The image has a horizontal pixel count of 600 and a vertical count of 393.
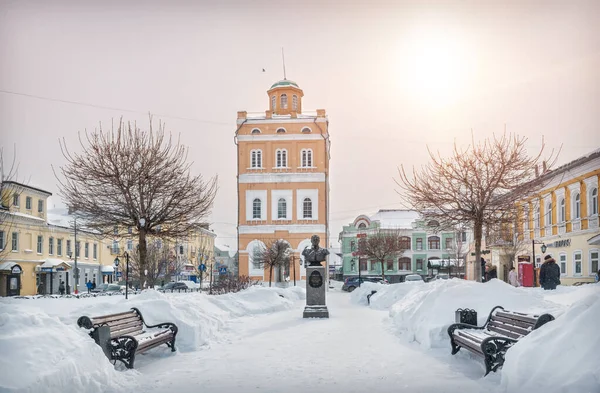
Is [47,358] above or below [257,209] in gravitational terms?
below

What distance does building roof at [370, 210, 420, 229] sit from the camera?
70.2 metres

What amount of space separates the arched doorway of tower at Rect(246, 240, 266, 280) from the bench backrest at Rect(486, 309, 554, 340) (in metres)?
44.2

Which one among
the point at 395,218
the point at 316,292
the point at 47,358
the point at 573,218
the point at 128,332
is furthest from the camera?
the point at 395,218

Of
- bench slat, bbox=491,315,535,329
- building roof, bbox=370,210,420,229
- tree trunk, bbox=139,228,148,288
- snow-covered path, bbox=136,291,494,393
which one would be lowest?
snow-covered path, bbox=136,291,494,393

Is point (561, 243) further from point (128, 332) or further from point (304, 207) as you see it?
point (304, 207)

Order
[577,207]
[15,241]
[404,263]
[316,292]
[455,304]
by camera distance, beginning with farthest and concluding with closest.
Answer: [404,263]
[15,241]
[577,207]
[316,292]
[455,304]

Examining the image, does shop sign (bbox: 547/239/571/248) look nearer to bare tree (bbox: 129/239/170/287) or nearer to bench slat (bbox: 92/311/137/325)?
bare tree (bbox: 129/239/170/287)

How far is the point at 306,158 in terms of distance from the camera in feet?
178

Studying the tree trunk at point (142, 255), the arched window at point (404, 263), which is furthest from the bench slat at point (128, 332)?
the arched window at point (404, 263)

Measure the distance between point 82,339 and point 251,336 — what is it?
19.5 ft

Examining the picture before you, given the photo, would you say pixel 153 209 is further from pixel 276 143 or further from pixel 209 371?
pixel 276 143

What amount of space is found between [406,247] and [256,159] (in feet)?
76.9

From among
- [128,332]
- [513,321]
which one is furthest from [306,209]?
[513,321]

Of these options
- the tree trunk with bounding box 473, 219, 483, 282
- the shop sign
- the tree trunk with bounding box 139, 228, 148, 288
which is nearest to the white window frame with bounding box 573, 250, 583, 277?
the shop sign
